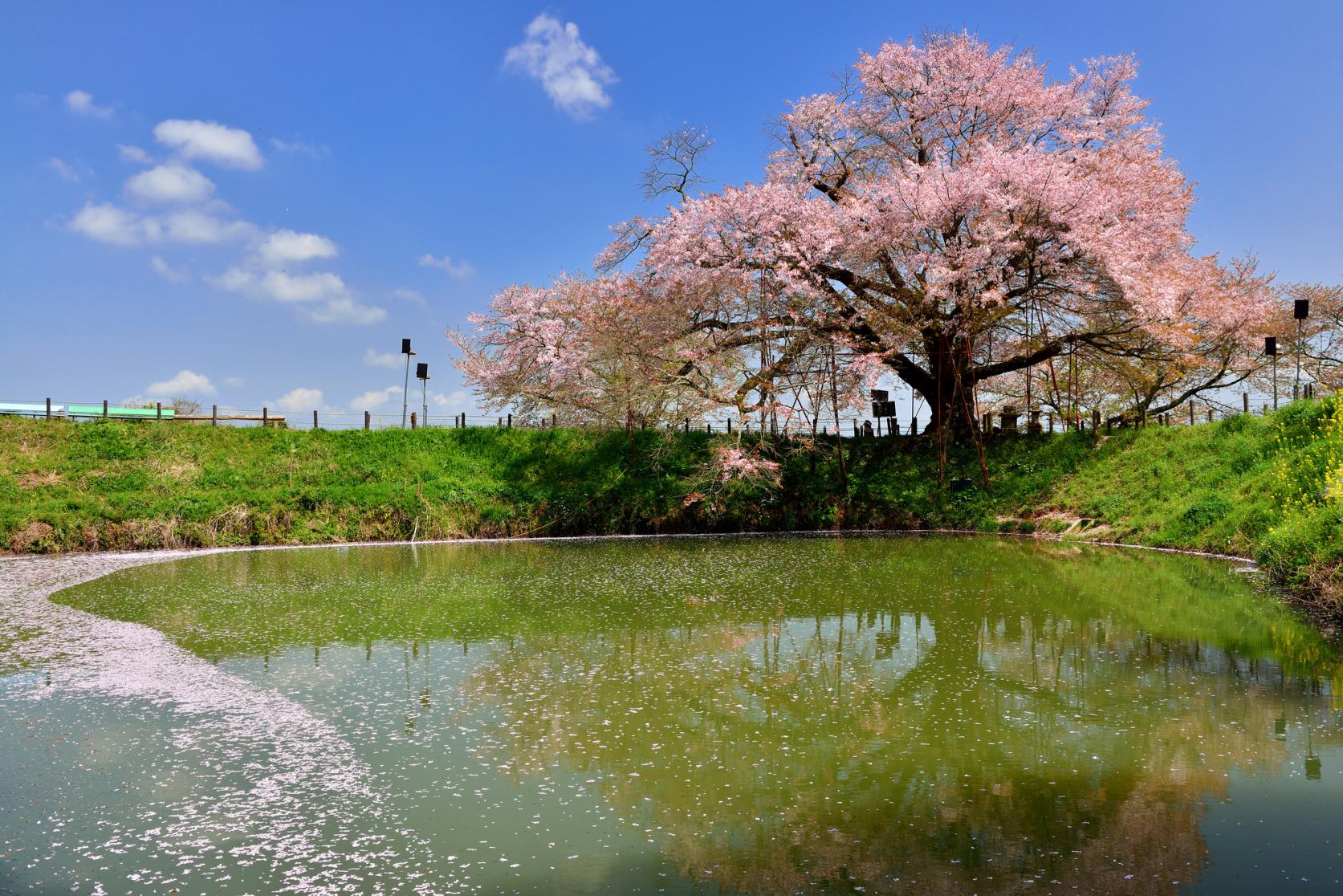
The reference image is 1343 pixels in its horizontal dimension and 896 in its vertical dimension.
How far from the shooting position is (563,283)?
31078 millimetres

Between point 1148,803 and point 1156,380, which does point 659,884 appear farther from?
point 1156,380

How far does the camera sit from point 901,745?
6.42m

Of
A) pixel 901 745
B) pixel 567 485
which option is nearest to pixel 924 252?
pixel 567 485

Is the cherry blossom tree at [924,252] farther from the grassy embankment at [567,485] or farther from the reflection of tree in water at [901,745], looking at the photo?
the reflection of tree in water at [901,745]

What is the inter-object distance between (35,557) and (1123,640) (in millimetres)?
21145

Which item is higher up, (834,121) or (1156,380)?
(834,121)

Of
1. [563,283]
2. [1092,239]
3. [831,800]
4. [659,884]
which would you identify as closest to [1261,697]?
[831,800]

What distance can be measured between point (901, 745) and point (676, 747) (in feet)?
5.34

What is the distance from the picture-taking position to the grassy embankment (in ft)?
67.5

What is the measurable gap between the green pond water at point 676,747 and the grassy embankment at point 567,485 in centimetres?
972

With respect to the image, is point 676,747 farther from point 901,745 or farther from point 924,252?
point 924,252

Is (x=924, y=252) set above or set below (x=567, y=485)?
above

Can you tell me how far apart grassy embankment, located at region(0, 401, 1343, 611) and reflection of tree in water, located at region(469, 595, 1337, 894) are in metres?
11.1

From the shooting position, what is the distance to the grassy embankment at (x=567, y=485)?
2058 centimetres
